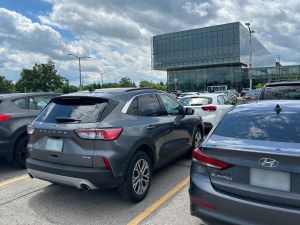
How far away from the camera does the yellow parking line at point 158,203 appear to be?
393cm

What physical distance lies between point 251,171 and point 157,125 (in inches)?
91.9

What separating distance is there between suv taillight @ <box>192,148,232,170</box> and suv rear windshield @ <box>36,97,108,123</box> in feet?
4.95

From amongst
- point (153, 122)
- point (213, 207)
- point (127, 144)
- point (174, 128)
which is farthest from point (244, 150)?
point (174, 128)

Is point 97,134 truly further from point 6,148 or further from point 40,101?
point 40,101

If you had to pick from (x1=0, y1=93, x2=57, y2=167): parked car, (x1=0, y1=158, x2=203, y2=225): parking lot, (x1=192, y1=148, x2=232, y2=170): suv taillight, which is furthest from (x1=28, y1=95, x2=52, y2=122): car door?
(x1=192, y1=148, x2=232, y2=170): suv taillight

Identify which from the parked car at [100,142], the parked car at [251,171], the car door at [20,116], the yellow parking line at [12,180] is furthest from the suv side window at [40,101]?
the parked car at [251,171]

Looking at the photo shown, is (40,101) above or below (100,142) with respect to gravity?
above

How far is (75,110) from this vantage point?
4.35 m

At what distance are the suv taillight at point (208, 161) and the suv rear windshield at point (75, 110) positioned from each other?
4.95ft

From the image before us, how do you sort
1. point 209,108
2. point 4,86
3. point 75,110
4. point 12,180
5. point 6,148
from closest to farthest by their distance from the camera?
point 75,110 → point 12,180 → point 6,148 → point 209,108 → point 4,86

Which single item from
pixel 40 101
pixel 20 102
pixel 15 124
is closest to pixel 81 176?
pixel 15 124

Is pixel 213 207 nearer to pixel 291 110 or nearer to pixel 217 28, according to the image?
pixel 291 110

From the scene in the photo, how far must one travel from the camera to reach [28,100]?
6707mm

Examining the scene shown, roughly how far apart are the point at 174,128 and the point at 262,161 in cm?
288
